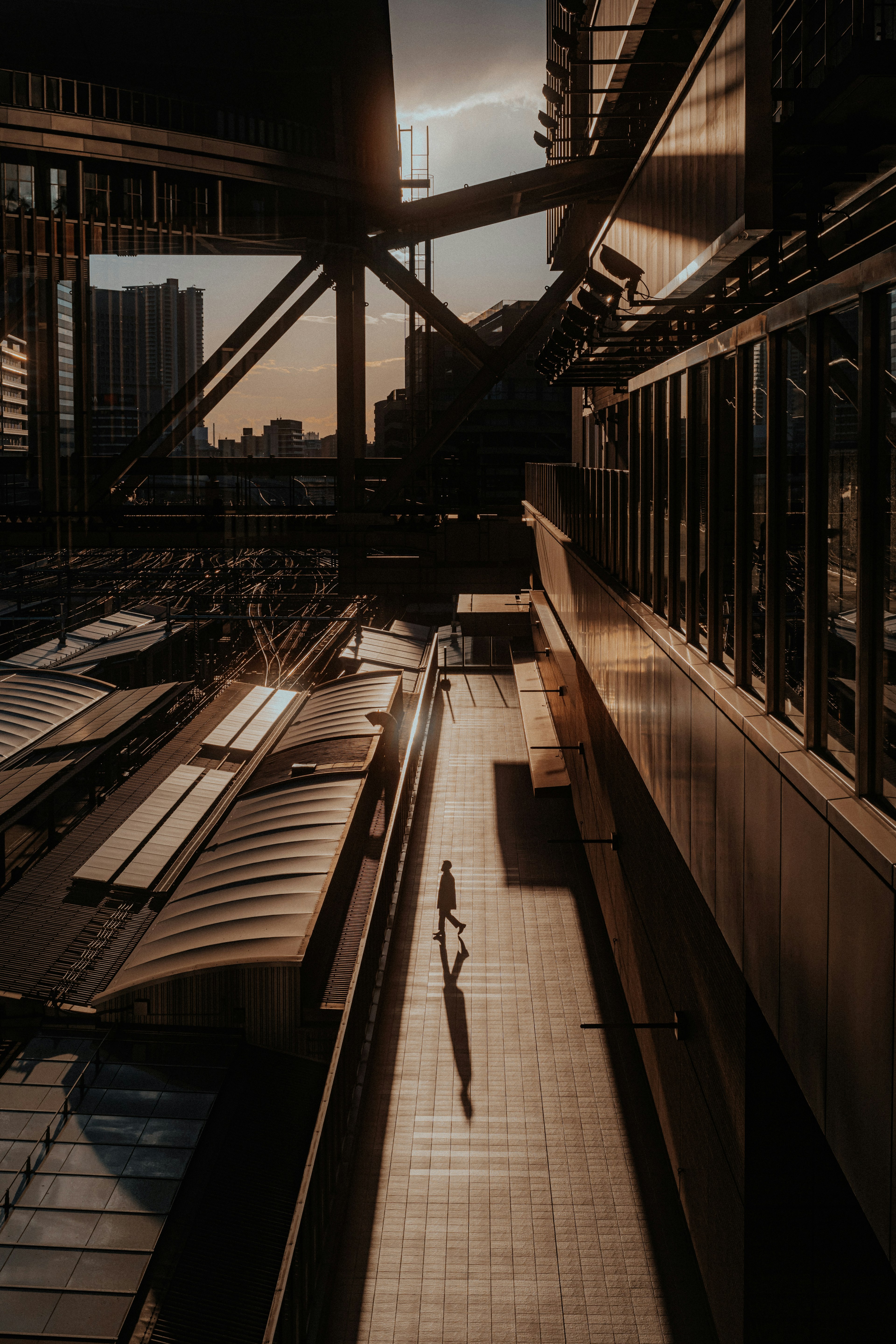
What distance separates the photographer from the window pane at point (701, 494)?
5547 millimetres

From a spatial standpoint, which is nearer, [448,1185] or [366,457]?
[448,1185]

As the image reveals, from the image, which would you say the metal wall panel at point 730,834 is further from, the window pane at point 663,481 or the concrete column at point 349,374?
the concrete column at point 349,374

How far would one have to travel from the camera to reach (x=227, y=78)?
71.5 feet

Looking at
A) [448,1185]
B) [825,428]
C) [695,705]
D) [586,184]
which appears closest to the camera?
[825,428]

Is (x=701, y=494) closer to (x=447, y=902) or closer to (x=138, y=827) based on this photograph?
(x=447, y=902)

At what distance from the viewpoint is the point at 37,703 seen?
19594 mm

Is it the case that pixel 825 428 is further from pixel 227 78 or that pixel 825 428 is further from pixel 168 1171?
pixel 227 78

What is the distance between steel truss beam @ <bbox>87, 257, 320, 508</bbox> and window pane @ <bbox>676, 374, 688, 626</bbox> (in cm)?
1935

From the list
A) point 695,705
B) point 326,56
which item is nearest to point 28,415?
point 326,56

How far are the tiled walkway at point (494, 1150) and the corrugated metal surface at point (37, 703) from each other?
8.28 meters

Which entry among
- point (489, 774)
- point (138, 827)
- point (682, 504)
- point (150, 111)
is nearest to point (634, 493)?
point (682, 504)

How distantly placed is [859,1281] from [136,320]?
2303cm

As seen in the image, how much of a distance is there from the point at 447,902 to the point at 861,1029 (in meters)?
9.96

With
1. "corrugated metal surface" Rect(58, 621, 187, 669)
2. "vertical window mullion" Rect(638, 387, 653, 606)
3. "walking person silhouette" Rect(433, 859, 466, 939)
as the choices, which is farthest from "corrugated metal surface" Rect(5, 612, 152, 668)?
"vertical window mullion" Rect(638, 387, 653, 606)
